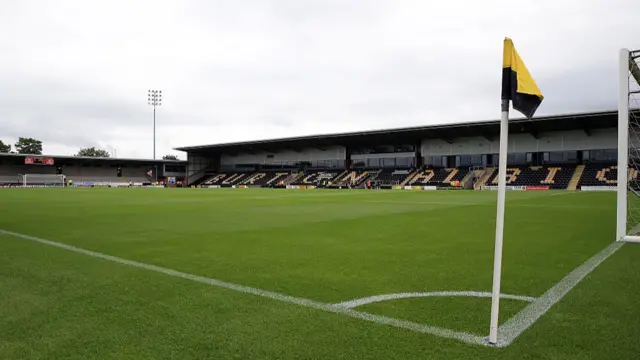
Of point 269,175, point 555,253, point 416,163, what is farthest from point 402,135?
point 555,253

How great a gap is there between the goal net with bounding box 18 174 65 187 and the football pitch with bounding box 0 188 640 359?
78724 mm

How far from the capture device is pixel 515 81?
3510 millimetres

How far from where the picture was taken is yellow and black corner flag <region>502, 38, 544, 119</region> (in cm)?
346

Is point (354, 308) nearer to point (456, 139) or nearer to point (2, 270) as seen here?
point (2, 270)

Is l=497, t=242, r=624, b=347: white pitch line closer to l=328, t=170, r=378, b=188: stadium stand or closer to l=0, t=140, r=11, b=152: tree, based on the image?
l=328, t=170, r=378, b=188: stadium stand

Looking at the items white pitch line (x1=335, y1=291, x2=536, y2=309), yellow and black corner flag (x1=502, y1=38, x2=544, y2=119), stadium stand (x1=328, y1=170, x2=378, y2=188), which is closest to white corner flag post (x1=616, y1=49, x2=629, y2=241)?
white pitch line (x1=335, y1=291, x2=536, y2=309)

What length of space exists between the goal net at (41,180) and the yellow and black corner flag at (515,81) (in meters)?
85.4

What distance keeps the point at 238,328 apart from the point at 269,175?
75.3 meters

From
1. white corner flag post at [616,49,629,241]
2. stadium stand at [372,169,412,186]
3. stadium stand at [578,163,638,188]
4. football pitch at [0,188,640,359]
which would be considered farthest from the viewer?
stadium stand at [372,169,412,186]

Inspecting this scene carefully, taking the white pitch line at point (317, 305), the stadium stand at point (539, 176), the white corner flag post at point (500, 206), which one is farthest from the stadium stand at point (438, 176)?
the white corner flag post at point (500, 206)

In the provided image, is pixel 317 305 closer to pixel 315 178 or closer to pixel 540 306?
pixel 540 306

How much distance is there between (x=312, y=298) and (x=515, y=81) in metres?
2.98

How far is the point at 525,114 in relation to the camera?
12.3ft

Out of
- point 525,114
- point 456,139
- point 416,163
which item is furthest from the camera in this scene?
point 416,163
